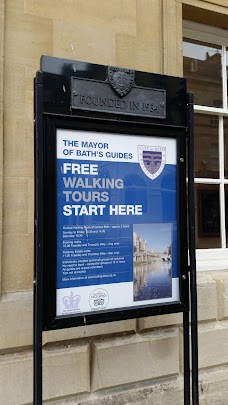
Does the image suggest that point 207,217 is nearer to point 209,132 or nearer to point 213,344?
point 209,132

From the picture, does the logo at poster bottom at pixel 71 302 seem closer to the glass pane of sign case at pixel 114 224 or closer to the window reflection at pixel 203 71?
the glass pane of sign case at pixel 114 224

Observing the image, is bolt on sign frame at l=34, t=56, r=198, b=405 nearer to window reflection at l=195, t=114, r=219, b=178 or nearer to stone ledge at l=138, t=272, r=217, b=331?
stone ledge at l=138, t=272, r=217, b=331

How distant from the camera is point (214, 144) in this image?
4262 millimetres

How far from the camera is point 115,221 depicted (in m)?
2.46

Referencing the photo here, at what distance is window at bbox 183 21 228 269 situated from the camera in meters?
4.10

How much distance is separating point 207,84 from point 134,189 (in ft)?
7.07

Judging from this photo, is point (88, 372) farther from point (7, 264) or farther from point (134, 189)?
point (134, 189)

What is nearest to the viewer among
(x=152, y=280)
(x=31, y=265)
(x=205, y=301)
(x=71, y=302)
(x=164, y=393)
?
(x=71, y=302)

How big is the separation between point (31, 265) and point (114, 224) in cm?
82

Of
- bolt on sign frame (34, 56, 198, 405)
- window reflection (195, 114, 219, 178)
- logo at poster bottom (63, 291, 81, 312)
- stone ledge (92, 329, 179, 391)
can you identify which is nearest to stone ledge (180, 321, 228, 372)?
stone ledge (92, 329, 179, 391)

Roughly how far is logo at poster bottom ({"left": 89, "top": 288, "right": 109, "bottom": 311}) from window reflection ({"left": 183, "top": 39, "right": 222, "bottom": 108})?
93.4 inches

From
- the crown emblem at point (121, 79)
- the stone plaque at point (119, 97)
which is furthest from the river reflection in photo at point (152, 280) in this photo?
the crown emblem at point (121, 79)

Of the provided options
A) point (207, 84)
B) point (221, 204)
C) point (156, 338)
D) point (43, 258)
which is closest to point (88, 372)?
point (156, 338)

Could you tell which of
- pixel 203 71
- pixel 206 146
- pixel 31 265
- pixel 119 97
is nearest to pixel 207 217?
pixel 206 146
